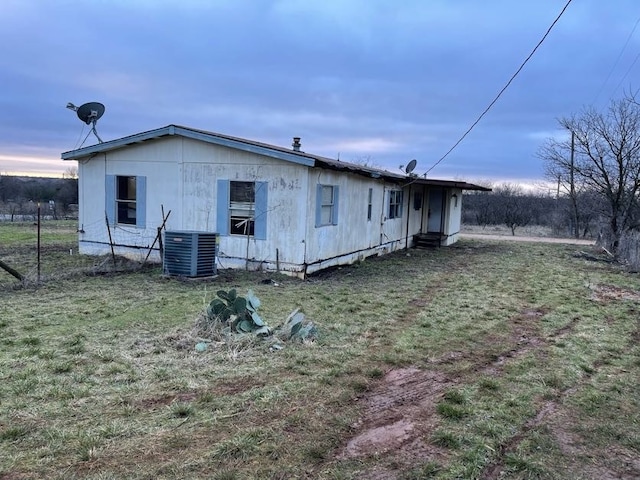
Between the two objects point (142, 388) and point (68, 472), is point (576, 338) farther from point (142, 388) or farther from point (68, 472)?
point (68, 472)

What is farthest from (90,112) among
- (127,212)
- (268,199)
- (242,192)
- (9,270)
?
(9,270)

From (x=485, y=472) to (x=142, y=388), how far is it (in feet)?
8.88

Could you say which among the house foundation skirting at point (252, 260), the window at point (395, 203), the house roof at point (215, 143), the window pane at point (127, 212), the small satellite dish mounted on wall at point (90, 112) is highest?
the small satellite dish mounted on wall at point (90, 112)

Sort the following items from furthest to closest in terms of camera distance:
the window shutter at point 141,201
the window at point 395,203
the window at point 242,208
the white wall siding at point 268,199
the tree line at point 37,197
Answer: the tree line at point 37,197, the window at point 395,203, the window shutter at point 141,201, the window at point 242,208, the white wall siding at point 268,199

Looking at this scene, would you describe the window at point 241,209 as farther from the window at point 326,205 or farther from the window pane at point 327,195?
the window pane at point 327,195

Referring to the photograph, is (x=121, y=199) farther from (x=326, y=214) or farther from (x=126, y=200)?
(x=326, y=214)

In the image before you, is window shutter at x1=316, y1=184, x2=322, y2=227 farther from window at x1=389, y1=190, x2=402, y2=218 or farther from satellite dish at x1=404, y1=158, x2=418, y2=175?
satellite dish at x1=404, y1=158, x2=418, y2=175

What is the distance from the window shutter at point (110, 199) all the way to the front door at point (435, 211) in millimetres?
12942

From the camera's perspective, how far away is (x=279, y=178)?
10.1 meters

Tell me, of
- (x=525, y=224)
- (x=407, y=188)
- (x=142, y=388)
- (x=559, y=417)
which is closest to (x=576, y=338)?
(x=559, y=417)

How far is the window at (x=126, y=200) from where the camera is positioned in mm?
11570

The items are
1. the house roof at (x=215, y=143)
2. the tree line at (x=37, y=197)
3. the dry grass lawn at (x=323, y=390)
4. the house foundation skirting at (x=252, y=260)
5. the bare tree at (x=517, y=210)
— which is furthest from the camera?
the bare tree at (x=517, y=210)

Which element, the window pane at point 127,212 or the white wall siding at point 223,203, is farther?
the window pane at point 127,212

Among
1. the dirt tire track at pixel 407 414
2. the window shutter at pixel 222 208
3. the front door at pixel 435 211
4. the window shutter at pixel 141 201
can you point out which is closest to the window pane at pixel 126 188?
the window shutter at pixel 141 201
